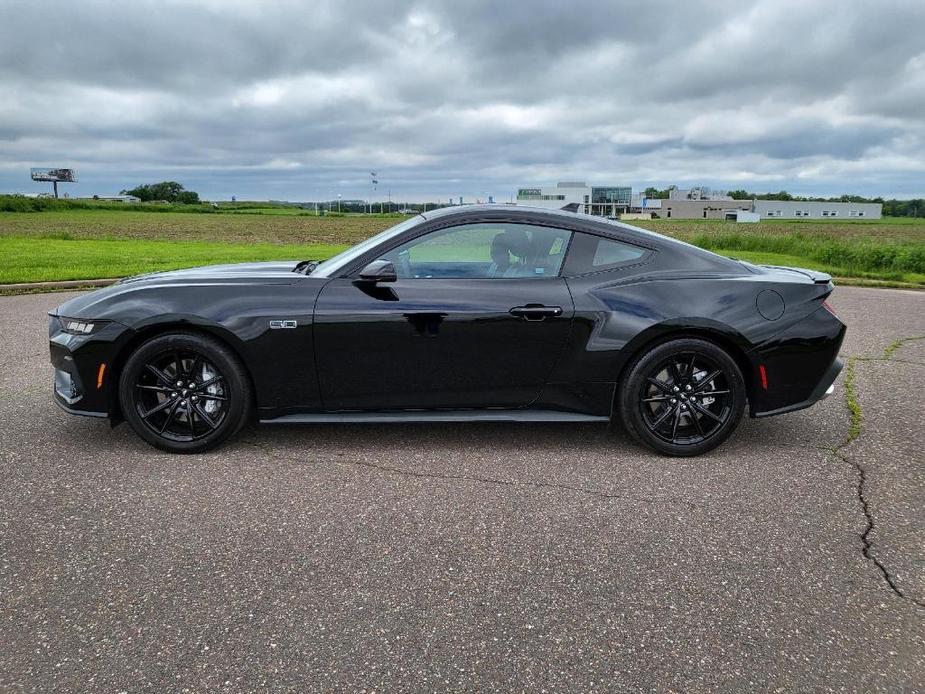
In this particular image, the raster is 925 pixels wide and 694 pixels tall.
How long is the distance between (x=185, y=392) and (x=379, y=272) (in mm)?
1331

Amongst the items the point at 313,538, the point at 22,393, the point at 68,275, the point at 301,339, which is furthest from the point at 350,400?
the point at 68,275

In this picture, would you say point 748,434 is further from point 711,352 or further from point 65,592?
point 65,592

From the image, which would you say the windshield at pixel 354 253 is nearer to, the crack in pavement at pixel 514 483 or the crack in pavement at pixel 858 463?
the crack in pavement at pixel 514 483

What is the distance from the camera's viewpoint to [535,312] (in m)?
3.96

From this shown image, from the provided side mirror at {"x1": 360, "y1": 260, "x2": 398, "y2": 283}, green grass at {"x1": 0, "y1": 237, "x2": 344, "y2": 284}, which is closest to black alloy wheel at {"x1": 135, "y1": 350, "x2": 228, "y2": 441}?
side mirror at {"x1": 360, "y1": 260, "x2": 398, "y2": 283}

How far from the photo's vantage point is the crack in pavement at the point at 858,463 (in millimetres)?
2799

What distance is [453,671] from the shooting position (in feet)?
7.25

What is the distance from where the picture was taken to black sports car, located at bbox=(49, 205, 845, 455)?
3.96 metres

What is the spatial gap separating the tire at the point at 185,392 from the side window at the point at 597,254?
2.02 metres

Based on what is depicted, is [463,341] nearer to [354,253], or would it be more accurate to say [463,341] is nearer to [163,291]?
[354,253]

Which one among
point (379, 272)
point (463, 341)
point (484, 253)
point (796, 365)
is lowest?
point (796, 365)

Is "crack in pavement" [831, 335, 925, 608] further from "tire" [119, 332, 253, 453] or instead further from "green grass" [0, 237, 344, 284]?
"green grass" [0, 237, 344, 284]

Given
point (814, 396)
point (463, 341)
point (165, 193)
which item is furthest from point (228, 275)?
point (165, 193)

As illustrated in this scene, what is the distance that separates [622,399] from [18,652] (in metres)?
3.05
